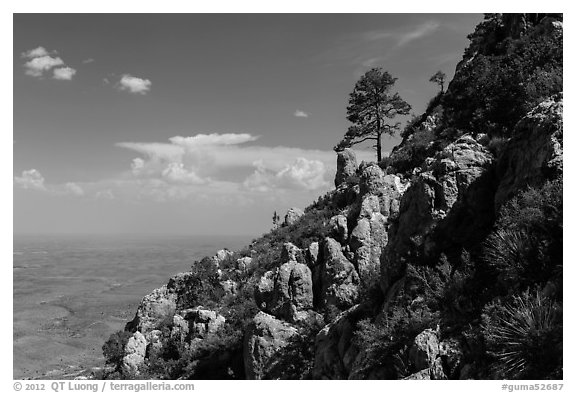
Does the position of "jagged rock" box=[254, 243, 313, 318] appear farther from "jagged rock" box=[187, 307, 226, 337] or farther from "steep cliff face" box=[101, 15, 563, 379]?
"jagged rock" box=[187, 307, 226, 337]

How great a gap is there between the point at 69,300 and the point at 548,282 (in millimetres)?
141200

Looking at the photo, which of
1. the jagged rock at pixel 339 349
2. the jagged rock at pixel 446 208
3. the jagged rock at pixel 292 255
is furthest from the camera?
the jagged rock at pixel 292 255

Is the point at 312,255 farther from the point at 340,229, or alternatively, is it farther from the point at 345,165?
the point at 345,165

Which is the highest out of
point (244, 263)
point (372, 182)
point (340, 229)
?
point (372, 182)

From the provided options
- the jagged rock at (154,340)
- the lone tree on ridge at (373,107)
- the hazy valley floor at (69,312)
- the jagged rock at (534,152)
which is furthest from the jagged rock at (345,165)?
the hazy valley floor at (69,312)

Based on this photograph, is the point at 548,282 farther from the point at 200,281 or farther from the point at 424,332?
the point at 200,281

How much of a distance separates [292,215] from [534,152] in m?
25.3

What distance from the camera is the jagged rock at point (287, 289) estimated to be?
18922mm

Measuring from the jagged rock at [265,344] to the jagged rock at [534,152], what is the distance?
11.2 m

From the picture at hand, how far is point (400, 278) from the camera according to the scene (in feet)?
39.3

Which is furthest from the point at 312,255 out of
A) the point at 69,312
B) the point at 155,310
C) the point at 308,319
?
the point at 69,312

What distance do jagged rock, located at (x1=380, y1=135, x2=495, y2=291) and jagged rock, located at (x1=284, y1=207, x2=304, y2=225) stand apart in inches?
814

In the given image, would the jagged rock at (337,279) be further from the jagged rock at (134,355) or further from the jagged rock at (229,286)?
the jagged rock at (134,355)
